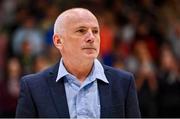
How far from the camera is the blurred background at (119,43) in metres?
8.52

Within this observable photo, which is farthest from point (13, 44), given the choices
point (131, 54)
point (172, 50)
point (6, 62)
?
point (172, 50)

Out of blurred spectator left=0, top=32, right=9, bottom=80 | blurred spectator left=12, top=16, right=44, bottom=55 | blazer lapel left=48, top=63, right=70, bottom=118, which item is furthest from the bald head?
blurred spectator left=12, top=16, right=44, bottom=55

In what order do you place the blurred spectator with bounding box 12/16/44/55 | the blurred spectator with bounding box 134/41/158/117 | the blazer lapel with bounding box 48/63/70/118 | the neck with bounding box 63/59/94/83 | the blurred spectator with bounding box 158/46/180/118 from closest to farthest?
1. the blazer lapel with bounding box 48/63/70/118
2. the neck with bounding box 63/59/94/83
3. the blurred spectator with bounding box 134/41/158/117
4. the blurred spectator with bounding box 158/46/180/118
5. the blurred spectator with bounding box 12/16/44/55

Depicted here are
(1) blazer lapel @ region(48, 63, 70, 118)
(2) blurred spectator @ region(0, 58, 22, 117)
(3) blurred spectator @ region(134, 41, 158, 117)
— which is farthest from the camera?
(2) blurred spectator @ region(0, 58, 22, 117)

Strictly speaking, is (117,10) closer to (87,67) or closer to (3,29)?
(3,29)

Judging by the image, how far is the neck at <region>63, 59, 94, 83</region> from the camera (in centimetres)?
375

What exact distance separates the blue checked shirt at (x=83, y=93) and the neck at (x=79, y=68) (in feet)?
0.09

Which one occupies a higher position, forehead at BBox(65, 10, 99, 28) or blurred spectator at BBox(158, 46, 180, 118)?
forehead at BBox(65, 10, 99, 28)

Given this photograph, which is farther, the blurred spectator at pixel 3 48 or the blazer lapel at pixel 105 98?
the blurred spectator at pixel 3 48

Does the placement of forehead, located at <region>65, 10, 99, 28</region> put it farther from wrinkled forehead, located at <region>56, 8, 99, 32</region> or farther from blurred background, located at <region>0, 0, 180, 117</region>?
blurred background, located at <region>0, 0, 180, 117</region>

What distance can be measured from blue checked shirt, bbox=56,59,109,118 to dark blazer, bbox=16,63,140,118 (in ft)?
0.10

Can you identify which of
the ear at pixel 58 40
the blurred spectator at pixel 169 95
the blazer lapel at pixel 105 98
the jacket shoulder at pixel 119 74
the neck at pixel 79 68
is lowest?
the blurred spectator at pixel 169 95

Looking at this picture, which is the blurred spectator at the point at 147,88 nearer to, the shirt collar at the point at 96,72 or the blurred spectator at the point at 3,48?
the blurred spectator at the point at 3,48

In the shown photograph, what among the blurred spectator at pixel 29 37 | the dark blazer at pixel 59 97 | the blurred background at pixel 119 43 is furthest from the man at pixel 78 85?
the blurred spectator at pixel 29 37
